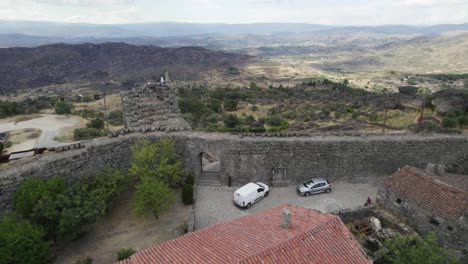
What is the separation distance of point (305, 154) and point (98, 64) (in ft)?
598

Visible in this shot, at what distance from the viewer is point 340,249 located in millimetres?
13242

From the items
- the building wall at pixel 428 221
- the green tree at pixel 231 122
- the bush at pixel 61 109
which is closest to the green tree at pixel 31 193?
the building wall at pixel 428 221

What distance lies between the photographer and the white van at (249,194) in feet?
71.2

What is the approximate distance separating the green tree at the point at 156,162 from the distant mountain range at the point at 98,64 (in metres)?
112

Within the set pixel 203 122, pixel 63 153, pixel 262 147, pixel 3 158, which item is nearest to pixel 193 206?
pixel 262 147

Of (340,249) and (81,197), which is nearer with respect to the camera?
(340,249)

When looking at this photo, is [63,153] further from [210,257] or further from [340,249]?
[340,249]

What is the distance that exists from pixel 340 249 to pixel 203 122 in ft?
105

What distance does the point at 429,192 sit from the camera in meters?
18.5

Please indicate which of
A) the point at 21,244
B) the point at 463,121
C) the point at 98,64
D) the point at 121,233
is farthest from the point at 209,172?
the point at 98,64

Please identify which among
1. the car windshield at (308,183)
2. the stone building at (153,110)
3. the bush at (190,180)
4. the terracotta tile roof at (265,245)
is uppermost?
the stone building at (153,110)

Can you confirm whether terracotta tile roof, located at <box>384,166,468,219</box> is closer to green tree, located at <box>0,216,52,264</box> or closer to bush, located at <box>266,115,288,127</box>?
green tree, located at <box>0,216,52,264</box>

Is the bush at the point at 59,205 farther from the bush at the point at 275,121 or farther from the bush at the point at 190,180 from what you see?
the bush at the point at 275,121

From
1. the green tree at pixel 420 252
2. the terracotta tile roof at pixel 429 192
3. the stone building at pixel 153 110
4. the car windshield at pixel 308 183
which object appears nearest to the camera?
the green tree at pixel 420 252
